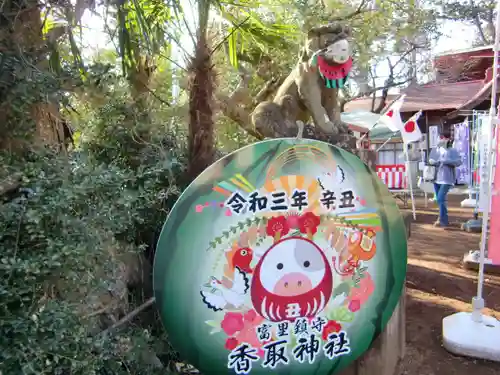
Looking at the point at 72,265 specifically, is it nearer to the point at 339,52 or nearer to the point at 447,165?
the point at 339,52

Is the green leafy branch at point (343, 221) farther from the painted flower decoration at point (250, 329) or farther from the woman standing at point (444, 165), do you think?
the woman standing at point (444, 165)

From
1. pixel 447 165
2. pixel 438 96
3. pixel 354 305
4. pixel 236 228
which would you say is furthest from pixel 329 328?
pixel 438 96

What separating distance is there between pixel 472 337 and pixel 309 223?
2035mm

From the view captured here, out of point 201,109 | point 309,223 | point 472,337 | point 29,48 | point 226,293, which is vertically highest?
point 29,48

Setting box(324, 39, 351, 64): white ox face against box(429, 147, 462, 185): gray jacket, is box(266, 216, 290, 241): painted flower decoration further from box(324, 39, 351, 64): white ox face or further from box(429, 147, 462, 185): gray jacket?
box(429, 147, 462, 185): gray jacket

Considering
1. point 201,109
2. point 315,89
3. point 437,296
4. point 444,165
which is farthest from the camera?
point 444,165

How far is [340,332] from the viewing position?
1.96 metres

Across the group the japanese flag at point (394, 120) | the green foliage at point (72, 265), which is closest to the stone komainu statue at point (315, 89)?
the green foliage at point (72, 265)

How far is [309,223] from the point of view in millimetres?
1846

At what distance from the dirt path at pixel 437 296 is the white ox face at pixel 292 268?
1481 millimetres

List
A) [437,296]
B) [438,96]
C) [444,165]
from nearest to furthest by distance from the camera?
1. [437,296]
2. [444,165]
3. [438,96]

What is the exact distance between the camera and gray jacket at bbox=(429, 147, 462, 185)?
7.46 meters

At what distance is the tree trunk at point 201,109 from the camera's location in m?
2.00

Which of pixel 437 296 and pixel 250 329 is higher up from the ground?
pixel 250 329
